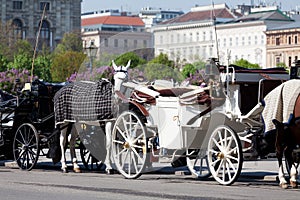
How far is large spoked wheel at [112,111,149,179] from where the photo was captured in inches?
664

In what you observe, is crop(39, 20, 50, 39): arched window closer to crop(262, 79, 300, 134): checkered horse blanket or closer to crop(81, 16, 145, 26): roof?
crop(81, 16, 145, 26): roof

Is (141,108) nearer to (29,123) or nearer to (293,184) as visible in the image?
(293,184)

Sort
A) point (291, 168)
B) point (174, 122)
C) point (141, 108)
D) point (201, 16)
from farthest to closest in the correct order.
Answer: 1. point (201, 16)
2. point (141, 108)
3. point (174, 122)
4. point (291, 168)

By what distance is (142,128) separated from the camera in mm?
16797

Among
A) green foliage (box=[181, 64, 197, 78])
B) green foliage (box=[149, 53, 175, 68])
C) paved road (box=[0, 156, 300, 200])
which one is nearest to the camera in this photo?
paved road (box=[0, 156, 300, 200])

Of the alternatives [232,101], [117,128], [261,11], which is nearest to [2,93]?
[117,128]

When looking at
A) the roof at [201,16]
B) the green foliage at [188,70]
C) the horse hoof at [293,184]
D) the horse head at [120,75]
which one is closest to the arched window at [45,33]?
the roof at [201,16]

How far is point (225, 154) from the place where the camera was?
52.1 feet

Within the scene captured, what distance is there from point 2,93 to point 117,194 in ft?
24.4

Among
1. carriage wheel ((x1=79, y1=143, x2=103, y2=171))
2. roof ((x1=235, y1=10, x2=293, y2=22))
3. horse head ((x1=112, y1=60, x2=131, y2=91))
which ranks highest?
roof ((x1=235, y1=10, x2=293, y2=22))

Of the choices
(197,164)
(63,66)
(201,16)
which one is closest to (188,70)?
(197,164)

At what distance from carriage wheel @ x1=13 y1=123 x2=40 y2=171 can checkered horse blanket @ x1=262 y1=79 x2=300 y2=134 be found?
4.83 metres

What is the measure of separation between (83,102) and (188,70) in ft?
9.98

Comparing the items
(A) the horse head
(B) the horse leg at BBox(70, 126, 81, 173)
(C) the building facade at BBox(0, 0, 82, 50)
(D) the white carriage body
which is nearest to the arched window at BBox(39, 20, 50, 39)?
(C) the building facade at BBox(0, 0, 82, 50)
